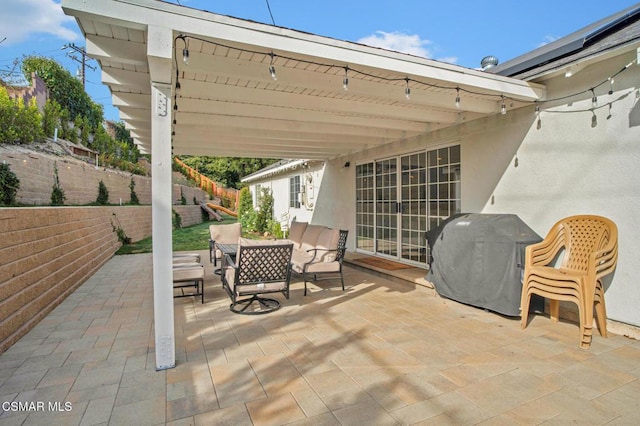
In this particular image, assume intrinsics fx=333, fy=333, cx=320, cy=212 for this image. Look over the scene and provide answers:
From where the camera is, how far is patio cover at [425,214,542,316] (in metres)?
3.85

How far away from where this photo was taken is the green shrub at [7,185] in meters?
4.88

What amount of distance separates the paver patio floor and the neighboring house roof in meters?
2.89

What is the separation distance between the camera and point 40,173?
6508 mm

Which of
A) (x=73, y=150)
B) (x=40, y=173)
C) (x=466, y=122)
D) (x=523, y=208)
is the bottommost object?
(x=523, y=208)

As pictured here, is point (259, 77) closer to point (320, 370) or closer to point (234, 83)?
point (234, 83)

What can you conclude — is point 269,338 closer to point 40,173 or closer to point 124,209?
point 40,173

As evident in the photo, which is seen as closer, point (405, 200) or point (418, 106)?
point (418, 106)

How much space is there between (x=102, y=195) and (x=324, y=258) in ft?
27.2

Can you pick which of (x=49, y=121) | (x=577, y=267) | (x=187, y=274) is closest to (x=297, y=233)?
(x=187, y=274)

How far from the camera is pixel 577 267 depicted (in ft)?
12.0

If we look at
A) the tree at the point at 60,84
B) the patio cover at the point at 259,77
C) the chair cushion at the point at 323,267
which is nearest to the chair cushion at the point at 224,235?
the patio cover at the point at 259,77

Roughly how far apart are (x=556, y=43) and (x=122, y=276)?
7.86 meters

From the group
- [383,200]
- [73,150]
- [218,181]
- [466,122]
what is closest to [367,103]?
[466,122]

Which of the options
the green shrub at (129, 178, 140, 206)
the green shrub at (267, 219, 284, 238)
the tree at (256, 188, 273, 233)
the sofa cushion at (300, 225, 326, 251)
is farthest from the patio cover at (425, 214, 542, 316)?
the green shrub at (129, 178, 140, 206)
